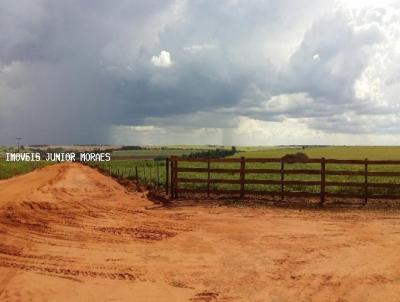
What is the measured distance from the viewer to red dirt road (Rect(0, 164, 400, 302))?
24.3 feet

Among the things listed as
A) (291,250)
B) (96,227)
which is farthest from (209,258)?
(96,227)

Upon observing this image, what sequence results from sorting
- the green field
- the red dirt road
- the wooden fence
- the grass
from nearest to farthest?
the red dirt road, the wooden fence, the grass, the green field

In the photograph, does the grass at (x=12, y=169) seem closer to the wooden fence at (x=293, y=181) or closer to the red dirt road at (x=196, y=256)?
the wooden fence at (x=293, y=181)

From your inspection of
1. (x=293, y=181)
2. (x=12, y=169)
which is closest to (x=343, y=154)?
(x=12, y=169)

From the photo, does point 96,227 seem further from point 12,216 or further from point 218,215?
point 218,215

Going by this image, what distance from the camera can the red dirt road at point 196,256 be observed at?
291 inches

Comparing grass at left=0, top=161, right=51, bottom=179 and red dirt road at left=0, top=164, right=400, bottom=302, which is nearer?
red dirt road at left=0, top=164, right=400, bottom=302

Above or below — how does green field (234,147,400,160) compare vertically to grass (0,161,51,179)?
above

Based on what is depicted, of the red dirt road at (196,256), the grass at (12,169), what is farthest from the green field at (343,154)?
the red dirt road at (196,256)

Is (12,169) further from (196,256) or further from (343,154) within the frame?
(343,154)

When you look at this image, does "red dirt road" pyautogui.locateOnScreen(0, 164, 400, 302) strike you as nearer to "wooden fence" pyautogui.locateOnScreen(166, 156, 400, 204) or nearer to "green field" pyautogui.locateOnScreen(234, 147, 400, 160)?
"wooden fence" pyautogui.locateOnScreen(166, 156, 400, 204)

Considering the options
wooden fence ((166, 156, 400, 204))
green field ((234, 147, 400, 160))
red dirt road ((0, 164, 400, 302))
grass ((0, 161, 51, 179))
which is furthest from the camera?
green field ((234, 147, 400, 160))

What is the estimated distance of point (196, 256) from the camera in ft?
31.5

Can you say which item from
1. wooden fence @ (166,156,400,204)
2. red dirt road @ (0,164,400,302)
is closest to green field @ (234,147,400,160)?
wooden fence @ (166,156,400,204)
